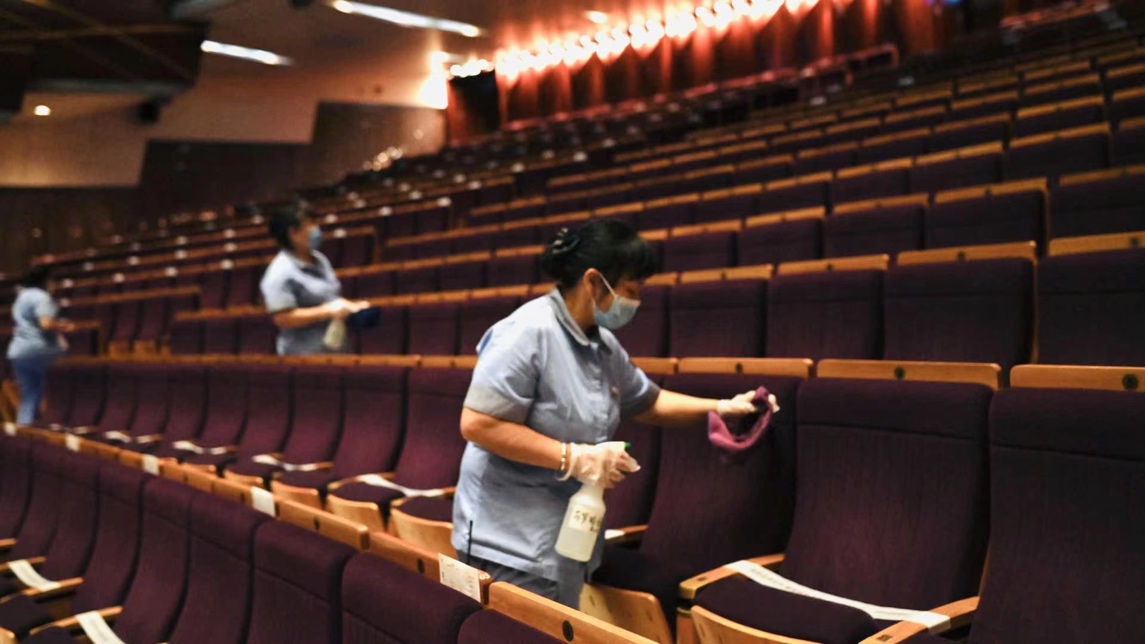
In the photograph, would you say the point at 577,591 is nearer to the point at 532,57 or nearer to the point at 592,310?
the point at 592,310

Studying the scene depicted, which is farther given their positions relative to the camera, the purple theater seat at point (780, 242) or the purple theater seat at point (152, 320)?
the purple theater seat at point (152, 320)

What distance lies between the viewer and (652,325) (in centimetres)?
79

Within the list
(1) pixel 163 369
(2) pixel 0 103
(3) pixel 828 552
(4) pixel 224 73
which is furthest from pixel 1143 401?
(4) pixel 224 73

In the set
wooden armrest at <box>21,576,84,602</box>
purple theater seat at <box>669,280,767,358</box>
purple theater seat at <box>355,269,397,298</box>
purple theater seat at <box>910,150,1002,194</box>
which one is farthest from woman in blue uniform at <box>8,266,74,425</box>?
purple theater seat at <box>910,150,1002,194</box>

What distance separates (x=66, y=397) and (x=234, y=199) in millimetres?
2415

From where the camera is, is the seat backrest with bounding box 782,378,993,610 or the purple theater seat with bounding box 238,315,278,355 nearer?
the seat backrest with bounding box 782,378,993,610

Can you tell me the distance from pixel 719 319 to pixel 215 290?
4.37ft

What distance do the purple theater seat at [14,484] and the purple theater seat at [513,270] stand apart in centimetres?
58

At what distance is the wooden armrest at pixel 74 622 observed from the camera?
1.67 ft

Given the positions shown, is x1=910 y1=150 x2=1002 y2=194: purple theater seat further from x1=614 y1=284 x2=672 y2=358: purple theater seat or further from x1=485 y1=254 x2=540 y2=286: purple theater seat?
x1=485 y1=254 x2=540 y2=286: purple theater seat

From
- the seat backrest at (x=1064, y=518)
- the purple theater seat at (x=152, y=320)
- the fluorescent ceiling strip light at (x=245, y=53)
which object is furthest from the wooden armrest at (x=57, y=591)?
the fluorescent ceiling strip light at (x=245, y=53)

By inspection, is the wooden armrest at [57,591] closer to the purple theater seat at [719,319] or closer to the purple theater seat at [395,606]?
the purple theater seat at [395,606]

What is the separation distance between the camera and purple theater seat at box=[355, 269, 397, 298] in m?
1.32

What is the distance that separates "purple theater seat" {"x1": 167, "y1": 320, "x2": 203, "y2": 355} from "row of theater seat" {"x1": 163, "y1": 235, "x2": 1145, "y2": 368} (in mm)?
694
